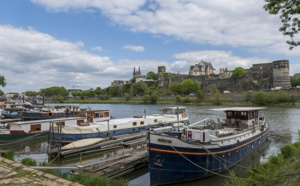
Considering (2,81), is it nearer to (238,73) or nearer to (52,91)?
(238,73)

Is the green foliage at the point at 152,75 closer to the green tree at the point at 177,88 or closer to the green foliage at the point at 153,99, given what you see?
the green tree at the point at 177,88

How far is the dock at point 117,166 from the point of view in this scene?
1172 centimetres

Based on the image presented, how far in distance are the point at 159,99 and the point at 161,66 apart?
50794mm

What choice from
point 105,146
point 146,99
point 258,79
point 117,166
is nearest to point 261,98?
point 258,79

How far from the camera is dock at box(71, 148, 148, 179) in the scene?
11.7m

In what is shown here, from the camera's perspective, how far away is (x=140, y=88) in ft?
403

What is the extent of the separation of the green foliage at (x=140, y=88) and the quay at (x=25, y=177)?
114480mm

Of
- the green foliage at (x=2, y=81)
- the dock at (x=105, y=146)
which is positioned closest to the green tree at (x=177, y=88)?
the green foliage at (x=2, y=81)

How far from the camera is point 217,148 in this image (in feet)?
40.4

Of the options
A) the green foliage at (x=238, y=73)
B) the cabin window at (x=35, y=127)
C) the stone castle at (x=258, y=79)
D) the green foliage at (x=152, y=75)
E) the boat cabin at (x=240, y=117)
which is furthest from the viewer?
the green foliage at (x=152, y=75)

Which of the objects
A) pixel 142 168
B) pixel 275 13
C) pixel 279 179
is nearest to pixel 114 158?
pixel 142 168

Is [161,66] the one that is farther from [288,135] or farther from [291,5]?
[291,5]

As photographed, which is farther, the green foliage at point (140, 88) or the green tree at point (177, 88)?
the green foliage at point (140, 88)

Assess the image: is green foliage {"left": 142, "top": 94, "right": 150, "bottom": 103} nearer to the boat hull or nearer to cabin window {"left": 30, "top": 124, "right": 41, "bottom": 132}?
cabin window {"left": 30, "top": 124, "right": 41, "bottom": 132}
